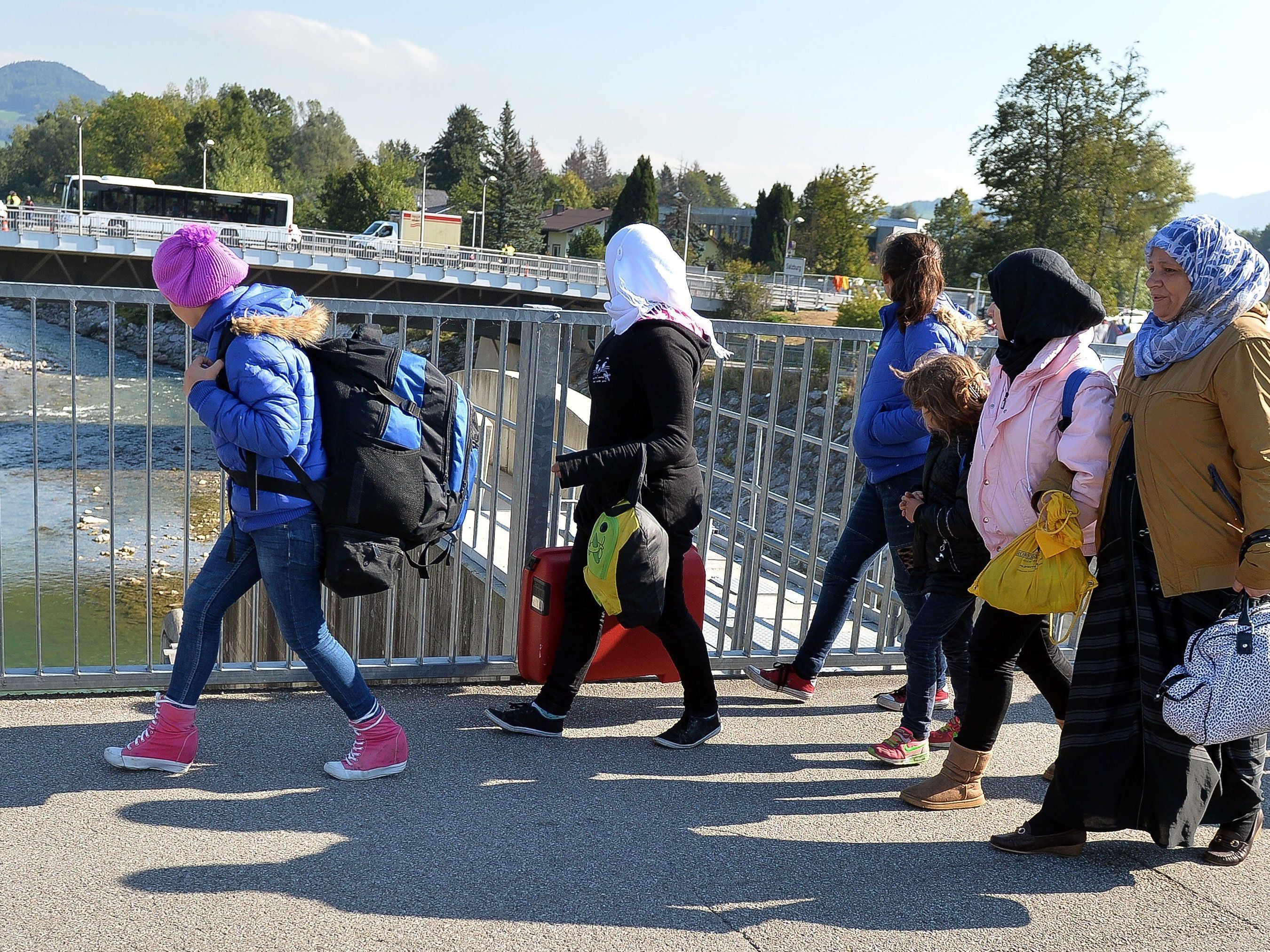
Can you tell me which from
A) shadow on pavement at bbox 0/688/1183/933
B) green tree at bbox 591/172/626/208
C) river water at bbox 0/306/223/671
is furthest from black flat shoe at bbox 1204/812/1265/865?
green tree at bbox 591/172/626/208

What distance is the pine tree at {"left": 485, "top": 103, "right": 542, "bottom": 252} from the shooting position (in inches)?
3191

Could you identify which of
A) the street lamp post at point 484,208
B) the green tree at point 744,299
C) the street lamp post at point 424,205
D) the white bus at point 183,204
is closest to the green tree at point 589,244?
the street lamp post at point 484,208

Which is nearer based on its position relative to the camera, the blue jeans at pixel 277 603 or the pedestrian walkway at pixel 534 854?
the pedestrian walkway at pixel 534 854

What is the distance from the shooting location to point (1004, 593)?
3.12 m

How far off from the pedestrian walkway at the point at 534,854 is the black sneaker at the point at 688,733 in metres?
0.04

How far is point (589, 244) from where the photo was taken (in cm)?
7156

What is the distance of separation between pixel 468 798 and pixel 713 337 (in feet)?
5.59

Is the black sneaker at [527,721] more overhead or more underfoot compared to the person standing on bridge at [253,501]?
→ more underfoot

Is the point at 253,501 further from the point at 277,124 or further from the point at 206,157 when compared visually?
the point at 277,124

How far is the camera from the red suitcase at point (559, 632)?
4047 millimetres

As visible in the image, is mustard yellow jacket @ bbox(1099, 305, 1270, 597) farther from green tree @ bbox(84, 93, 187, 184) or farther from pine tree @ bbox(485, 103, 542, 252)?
green tree @ bbox(84, 93, 187, 184)

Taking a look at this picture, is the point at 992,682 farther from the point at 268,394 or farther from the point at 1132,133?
the point at 1132,133

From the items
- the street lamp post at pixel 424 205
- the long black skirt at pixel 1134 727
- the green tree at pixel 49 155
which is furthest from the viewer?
the green tree at pixel 49 155

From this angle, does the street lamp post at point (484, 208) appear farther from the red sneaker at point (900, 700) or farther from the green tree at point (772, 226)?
the red sneaker at point (900, 700)
